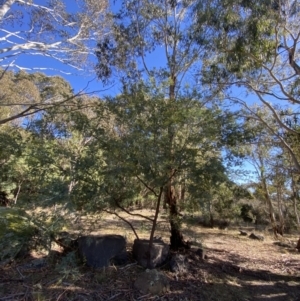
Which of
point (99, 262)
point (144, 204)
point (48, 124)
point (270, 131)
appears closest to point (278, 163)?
point (270, 131)

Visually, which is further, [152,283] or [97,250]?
[97,250]

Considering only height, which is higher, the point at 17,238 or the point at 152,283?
the point at 17,238

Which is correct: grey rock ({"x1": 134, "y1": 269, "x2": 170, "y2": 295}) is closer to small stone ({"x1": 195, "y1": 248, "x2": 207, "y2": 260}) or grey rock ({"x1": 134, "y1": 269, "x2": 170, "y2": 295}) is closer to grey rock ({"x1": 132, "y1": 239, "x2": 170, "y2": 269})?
grey rock ({"x1": 132, "y1": 239, "x2": 170, "y2": 269})

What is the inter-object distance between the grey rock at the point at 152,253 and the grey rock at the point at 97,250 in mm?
497

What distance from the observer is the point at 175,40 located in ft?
26.1

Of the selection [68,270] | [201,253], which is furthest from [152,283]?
[201,253]

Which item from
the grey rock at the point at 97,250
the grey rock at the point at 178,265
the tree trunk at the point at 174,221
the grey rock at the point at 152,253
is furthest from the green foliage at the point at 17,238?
the grey rock at the point at 178,265

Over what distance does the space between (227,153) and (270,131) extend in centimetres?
292

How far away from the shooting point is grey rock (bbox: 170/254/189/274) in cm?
556

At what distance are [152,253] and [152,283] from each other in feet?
2.99

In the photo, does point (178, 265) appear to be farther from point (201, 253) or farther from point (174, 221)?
point (201, 253)

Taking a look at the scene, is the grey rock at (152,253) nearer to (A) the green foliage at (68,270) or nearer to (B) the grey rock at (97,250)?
(B) the grey rock at (97,250)

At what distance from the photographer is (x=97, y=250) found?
551 cm

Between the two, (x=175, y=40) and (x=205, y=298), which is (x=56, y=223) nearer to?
(x=205, y=298)
